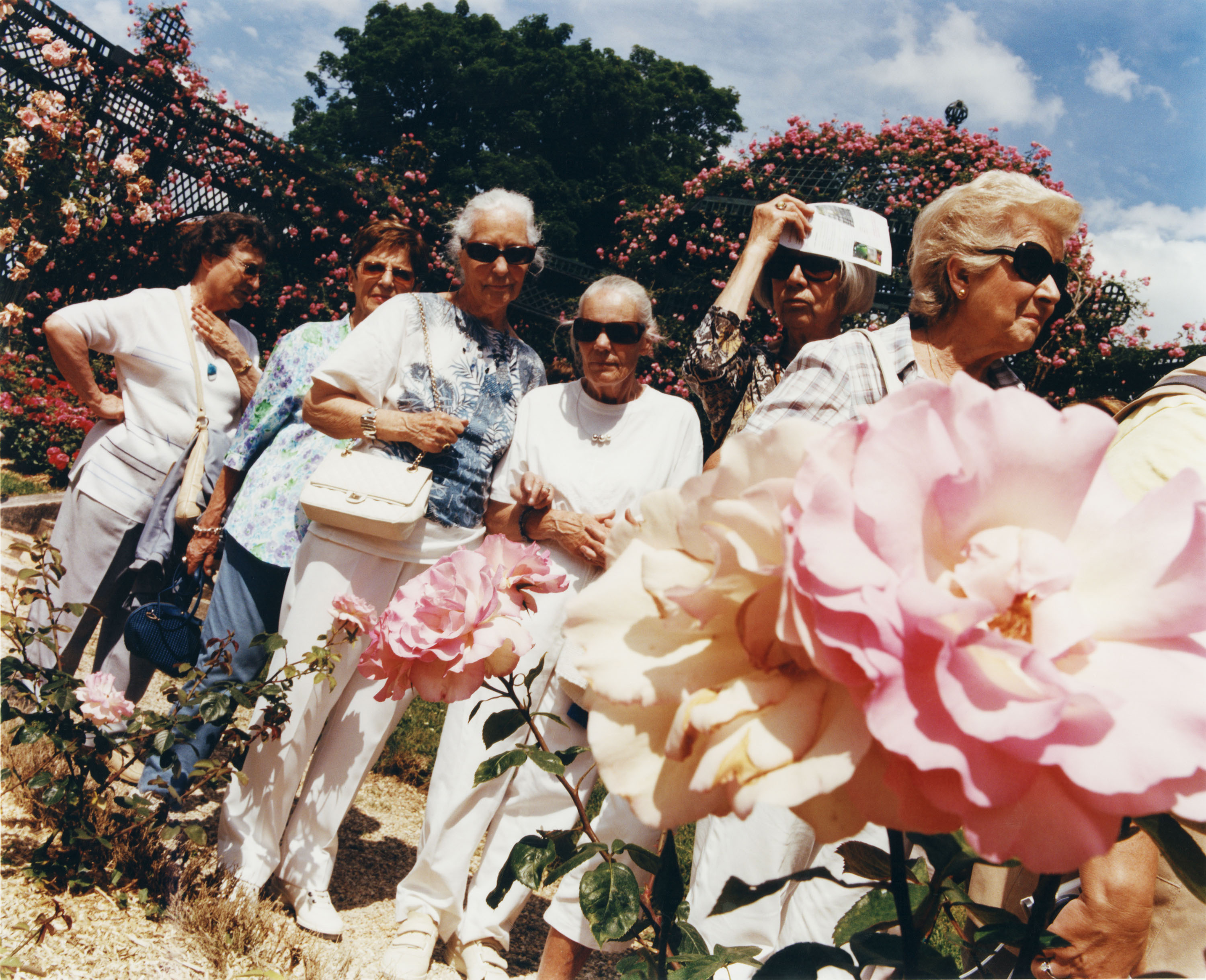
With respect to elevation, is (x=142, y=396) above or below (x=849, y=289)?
below

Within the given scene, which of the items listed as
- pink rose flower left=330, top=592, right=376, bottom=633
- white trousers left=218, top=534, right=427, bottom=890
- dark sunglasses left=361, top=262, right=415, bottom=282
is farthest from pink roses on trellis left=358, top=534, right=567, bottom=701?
dark sunglasses left=361, top=262, right=415, bottom=282

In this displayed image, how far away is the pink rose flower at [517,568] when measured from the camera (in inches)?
39.1

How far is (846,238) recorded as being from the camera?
2.10m

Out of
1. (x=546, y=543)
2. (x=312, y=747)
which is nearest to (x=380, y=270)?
(x=546, y=543)

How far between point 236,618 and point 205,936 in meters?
0.90

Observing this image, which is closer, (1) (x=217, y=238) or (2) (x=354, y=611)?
(2) (x=354, y=611)

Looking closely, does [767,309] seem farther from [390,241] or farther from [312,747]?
[312,747]

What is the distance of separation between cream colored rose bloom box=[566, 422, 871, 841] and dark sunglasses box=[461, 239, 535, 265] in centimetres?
227

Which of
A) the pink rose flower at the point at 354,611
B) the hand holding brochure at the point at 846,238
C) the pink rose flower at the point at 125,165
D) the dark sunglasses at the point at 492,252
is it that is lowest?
the pink rose flower at the point at 354,611

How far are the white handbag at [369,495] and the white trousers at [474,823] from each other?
552 mm

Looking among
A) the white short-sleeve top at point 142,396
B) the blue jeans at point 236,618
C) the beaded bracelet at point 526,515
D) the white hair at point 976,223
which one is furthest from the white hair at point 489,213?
the white hair at point 976,223

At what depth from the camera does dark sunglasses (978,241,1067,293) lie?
153 cm

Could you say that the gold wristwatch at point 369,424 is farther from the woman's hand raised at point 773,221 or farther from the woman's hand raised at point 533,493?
the woman's hand raised at point 773,221

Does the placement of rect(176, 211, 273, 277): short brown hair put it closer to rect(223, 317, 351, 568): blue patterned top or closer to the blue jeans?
rect(223, 317, 351, 568): blue patterned top
